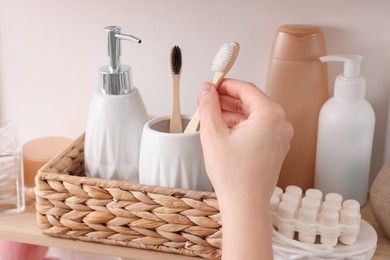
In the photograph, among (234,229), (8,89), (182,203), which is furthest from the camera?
(8,89)

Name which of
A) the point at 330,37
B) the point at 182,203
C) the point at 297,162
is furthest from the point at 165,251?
the point at 330,37

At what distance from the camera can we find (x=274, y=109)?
52 cm

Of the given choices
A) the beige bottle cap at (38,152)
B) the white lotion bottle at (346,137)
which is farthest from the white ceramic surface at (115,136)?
the white lotion bottle at (346,137)

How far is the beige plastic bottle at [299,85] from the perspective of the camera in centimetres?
70

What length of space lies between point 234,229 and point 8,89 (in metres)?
0.51

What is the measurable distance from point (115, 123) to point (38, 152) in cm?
17

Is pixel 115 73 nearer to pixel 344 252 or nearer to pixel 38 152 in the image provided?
pixel 38 152

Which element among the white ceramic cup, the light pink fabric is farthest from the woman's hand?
the light pink fabric

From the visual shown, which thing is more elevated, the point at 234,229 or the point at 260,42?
the point at 260,42

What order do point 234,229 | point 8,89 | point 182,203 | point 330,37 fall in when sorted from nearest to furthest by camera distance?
point 234,229
point 182,203
point 330,37
point 8,89

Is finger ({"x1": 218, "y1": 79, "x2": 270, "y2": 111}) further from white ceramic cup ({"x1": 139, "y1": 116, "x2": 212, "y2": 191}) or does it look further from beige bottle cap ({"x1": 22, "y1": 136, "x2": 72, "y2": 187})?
beige bottle cap ({"x1": 22, "y1": 136, "x2": 72, "y2": 187})

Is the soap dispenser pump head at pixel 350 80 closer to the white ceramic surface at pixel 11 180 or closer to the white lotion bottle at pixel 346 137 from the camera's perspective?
the white lotion bottle at pixel 346 137

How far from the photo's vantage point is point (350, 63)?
0.67 metres

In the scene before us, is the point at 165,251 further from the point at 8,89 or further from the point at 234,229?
the point at 8,89
